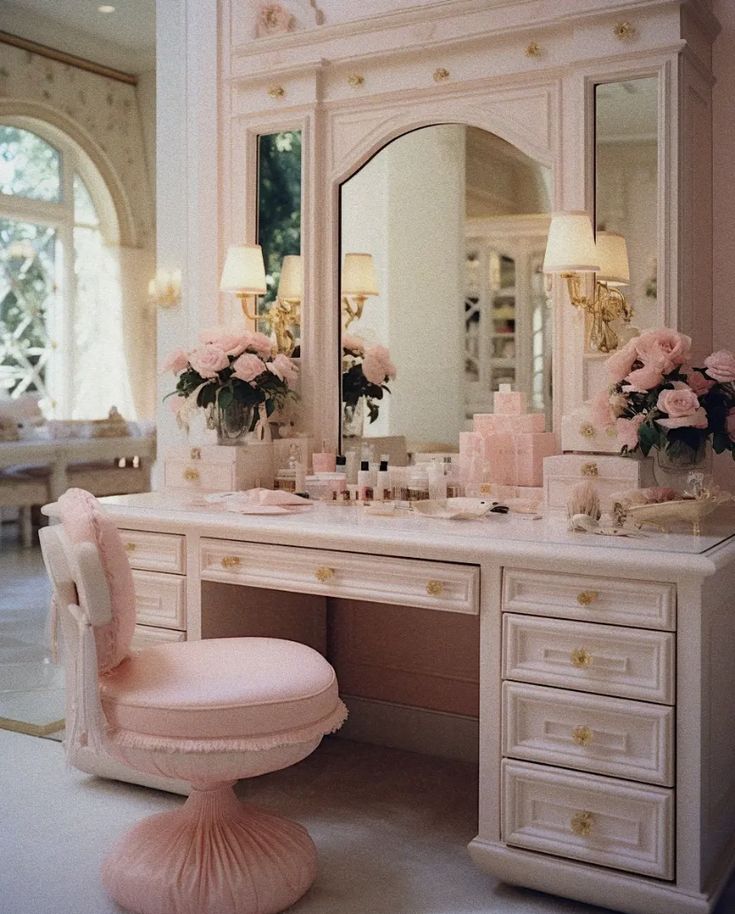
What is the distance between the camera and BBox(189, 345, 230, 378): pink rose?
3.04 metres

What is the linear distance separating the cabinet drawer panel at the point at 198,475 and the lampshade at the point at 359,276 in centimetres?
63

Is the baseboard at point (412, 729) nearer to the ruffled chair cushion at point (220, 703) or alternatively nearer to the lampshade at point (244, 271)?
the ruffled chair cushion at point (220, 703)

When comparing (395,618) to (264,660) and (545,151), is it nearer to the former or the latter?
(264,660)

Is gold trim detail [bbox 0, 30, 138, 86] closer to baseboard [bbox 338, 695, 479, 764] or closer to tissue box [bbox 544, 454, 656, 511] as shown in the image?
baseboard [bbox 338, 695, 479, 764]

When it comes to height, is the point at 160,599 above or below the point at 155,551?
below

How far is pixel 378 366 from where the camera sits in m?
3.10

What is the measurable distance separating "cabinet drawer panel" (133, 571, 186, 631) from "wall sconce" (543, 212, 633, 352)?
123 centimetres

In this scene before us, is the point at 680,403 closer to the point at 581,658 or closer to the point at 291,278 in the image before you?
the point at 581,658

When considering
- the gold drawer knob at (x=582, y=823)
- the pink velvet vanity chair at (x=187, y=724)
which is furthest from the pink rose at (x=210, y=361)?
the gold drawer knob at (x=582, y=823)

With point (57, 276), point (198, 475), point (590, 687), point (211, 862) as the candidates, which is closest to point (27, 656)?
point (198, 475)

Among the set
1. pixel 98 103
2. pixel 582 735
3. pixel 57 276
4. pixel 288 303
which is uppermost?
pixel 98 103

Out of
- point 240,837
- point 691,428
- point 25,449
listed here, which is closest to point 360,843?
point 240,837

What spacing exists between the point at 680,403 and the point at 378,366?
1.01 m

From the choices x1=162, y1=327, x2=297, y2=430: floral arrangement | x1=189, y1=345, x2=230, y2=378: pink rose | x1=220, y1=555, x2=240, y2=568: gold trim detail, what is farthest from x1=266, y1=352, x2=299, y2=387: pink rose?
x1=220, y1=555, x2=240, y2=568: gold trim detail
